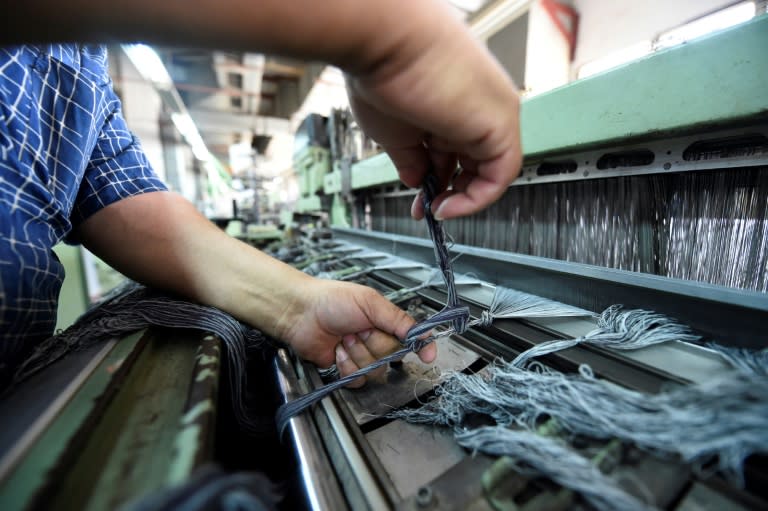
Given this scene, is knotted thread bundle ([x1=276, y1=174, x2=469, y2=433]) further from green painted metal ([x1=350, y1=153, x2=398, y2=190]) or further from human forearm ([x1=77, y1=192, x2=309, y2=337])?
green painted metal ([x1=350, y1=153, x2=398, y2=190])

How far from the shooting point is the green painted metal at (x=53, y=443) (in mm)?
253

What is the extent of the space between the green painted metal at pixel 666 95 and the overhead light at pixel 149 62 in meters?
3.59

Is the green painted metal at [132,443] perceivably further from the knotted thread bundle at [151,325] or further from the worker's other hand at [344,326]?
the worker's other hand at [344,326]

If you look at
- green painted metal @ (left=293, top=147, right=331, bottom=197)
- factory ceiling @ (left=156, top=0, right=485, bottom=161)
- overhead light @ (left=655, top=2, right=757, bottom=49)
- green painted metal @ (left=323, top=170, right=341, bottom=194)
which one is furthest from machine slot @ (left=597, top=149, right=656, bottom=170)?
factory ceiling @ (left=156, top=0, right=485, bottom=161)

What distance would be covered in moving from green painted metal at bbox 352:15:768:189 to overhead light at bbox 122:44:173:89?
140 inches

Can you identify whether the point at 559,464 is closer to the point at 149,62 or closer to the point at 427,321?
the point at 427,321

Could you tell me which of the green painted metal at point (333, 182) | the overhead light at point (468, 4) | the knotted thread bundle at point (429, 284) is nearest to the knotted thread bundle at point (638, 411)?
the knotted thread bundle at point (429, 284)

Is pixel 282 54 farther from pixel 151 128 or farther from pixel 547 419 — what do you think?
pixel 151 128

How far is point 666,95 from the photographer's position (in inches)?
23.3

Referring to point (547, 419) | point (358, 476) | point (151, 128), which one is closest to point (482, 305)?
point (547, 419)

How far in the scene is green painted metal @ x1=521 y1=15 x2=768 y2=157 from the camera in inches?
19.5

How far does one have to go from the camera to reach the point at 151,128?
19.4 feet

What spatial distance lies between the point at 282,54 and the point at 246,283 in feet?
1.74

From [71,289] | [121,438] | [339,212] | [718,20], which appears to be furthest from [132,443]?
[718,20]
